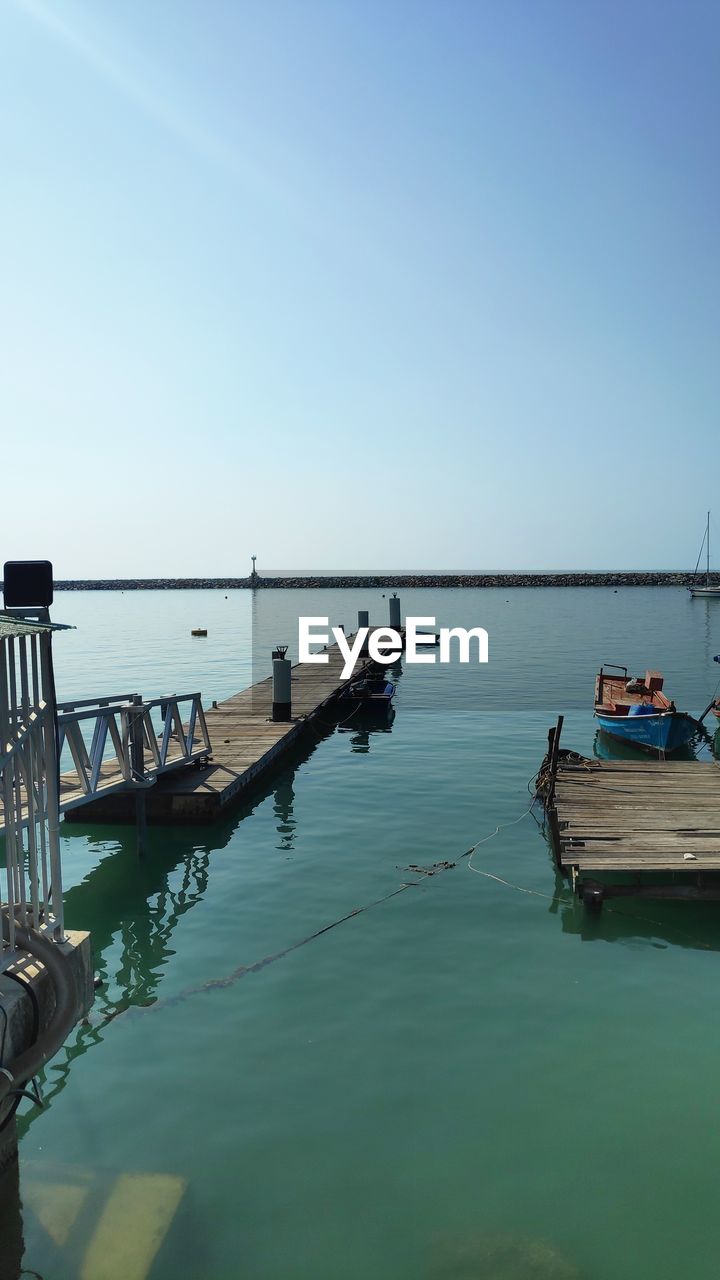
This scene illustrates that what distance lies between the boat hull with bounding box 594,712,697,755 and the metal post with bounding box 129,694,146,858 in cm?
1339

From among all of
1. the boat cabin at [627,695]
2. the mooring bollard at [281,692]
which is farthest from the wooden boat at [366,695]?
the boat cabin at [627,695]

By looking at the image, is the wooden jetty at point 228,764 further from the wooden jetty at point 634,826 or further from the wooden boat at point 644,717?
the wooden boat at point 644,717

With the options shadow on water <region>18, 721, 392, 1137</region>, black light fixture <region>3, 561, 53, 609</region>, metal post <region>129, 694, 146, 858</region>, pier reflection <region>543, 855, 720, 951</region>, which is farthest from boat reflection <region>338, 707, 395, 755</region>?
black light fixture <region>3, 561, 53, 609</region>

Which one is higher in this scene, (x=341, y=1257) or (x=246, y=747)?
(x=246, y=747)

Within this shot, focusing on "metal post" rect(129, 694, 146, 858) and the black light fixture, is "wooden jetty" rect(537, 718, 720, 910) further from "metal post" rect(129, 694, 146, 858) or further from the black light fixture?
the black light fixture

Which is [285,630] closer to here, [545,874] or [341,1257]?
[545,874]

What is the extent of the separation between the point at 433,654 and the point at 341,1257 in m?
43.1

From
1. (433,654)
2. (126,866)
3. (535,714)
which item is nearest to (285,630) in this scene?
(433,654)

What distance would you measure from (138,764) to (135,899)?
7.11 ft

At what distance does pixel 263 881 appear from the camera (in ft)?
41.2

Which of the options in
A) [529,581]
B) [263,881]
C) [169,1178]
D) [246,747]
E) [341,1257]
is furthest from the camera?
[529,581]

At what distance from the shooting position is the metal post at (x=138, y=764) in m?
13.2

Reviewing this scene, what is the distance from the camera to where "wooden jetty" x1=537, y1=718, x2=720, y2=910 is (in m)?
10.8

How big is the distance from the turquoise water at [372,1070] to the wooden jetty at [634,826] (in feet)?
1.56
